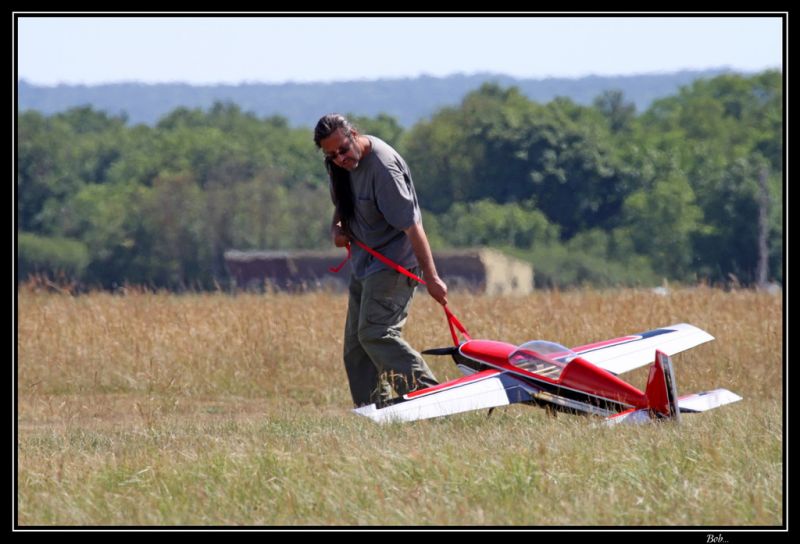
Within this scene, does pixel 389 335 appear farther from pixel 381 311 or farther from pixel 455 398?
pixel 455 398

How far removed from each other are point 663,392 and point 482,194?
2957 inches

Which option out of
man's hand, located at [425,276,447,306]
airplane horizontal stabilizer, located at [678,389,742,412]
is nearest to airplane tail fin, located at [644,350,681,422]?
airplane horizontal stabilizer, located at [678,389,742,412]

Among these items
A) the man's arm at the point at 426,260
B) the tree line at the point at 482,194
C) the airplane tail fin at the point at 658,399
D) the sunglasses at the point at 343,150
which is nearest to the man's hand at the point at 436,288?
the man's arm at the point at 426,260

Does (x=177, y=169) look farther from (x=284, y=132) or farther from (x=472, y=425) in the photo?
(x=472, y=425)

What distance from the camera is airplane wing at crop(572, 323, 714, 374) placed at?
7.58 meters

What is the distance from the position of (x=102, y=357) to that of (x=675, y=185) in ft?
233

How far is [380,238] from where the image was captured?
7266mm

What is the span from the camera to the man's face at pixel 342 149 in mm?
6930

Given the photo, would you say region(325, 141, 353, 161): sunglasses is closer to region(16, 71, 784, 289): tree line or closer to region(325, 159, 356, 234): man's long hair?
region(325, 159, 356, 234): man's long hair

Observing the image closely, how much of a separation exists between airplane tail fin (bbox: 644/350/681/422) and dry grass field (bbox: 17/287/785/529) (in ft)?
0.32

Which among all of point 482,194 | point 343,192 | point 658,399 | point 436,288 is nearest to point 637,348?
point 658,399

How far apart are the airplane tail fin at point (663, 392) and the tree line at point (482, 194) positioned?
Answer: 2125 inches

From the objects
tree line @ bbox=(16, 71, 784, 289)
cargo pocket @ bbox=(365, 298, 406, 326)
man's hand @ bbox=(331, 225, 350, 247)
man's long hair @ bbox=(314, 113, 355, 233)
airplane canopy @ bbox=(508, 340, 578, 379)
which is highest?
man's long hair @ bbox=(314, 113, 355, 233)

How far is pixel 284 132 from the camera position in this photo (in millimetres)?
104438
